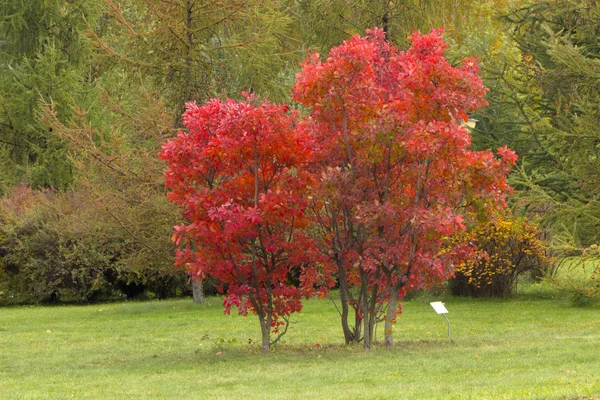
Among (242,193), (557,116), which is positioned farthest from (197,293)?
(242,193)

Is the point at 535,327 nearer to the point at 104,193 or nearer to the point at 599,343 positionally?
the point at 599,343

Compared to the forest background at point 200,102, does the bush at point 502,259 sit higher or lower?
lower

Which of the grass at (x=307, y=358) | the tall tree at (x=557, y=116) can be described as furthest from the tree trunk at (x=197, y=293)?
the tall tree at (x=557, y=116)

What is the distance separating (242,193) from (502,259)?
396 inches

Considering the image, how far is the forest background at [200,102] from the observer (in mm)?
19344

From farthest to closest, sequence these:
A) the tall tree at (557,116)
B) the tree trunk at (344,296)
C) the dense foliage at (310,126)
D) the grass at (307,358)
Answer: the tall tree at (557,116) → the tree trunk at (344,296) → the dense foliage at (310,126) → the grass at (307,358)

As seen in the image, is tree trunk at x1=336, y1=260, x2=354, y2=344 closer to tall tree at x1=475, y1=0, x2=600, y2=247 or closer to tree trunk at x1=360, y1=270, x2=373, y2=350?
tree trunk at x1=360, y1=270, x2=373, y2=350

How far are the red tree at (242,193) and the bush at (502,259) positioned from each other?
7563 millimetres

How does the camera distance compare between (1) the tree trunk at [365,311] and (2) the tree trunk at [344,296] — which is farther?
(2) the tree trunk at [344,296]

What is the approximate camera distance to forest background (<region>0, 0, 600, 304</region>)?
762 inches

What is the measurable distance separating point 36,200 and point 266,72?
7.66 meters

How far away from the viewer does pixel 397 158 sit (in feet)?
43.4

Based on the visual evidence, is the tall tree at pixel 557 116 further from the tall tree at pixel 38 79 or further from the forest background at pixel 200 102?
the tall tree at pixel 38 79

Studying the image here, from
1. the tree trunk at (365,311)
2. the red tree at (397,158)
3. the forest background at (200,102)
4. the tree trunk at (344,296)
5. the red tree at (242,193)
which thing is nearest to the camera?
the red tree at (397,158)
